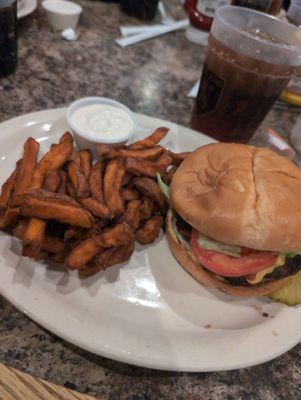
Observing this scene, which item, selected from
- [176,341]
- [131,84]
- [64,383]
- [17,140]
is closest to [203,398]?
[176,341]

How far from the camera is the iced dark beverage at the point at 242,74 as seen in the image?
1854 mm

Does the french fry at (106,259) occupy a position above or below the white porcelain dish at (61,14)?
below

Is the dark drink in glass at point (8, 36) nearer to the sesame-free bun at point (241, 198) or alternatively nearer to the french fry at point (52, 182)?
the french fry at point (52, 182)

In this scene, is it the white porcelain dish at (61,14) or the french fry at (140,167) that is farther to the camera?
the white porcelain dish at (61,14)

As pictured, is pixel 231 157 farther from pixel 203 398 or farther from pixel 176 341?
pixel 203 398

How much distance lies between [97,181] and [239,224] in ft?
1.91

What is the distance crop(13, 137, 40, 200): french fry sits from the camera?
1.38 m

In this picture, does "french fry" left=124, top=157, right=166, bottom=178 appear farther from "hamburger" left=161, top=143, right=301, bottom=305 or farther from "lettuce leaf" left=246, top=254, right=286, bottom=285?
"lettuce leaf" left=246, top=254, right=286, bottom=285

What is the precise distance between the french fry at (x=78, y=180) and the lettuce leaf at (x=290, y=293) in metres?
0.88

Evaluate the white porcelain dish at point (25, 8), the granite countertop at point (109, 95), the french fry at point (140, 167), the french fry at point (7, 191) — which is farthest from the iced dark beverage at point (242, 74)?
the white porcelain dish at point (25, 8)

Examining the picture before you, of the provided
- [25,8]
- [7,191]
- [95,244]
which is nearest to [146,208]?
[95,244]

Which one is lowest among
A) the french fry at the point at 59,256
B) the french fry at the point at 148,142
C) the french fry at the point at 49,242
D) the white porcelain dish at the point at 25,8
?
the french fry at the point at 59,256

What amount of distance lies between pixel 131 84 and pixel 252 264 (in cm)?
175

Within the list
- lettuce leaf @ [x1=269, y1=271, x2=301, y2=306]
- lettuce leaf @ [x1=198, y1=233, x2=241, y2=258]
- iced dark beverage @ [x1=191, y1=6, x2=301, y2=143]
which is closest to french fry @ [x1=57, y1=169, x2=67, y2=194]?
lettuce leaf @ [x1=198, y1=233, x2=241, y2=258]
